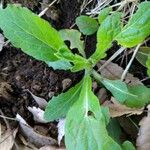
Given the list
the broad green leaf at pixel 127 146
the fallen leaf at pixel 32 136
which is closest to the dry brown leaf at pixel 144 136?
the broad green leaf at pixel 127 146

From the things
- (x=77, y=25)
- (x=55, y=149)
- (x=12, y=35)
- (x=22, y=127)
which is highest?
(x=12, y=35)

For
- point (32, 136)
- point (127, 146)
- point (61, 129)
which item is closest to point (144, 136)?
point (127, 146)

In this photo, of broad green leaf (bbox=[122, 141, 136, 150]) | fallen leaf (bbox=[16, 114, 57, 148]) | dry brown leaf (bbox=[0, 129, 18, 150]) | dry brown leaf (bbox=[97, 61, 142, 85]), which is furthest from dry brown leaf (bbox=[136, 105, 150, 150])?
dry brown leaf (bbox=[0, 129, 18, 150])

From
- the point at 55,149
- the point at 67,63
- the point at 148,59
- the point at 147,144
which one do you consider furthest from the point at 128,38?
the point at 55,149

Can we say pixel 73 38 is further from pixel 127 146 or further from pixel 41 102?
pixel 127 146

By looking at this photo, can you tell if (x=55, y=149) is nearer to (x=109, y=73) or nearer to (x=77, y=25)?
(x=109, y=73)

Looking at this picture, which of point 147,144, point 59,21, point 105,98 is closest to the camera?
point 147,144
